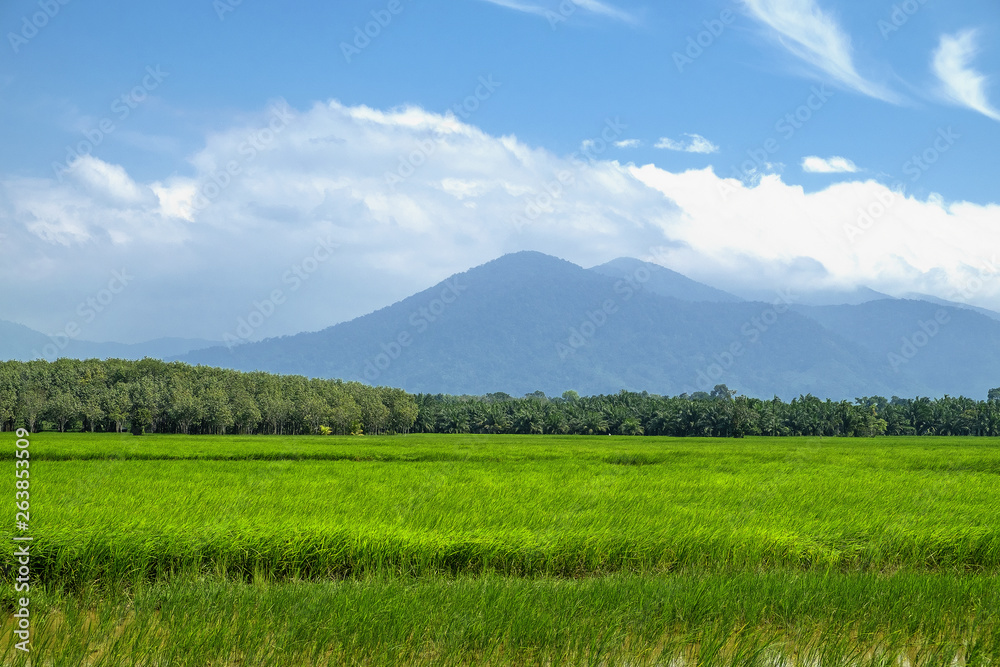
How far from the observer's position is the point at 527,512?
36.1 ft

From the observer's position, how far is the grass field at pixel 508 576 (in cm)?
546

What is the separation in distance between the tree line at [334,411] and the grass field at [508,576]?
2856 inches

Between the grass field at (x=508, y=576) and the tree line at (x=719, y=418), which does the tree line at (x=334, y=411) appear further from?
the grass field at (x=508, y=576)

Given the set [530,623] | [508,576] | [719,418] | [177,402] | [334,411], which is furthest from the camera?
[334,411]

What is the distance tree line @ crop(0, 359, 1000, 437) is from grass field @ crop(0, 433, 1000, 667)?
72534 mm

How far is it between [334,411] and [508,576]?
8669 cm

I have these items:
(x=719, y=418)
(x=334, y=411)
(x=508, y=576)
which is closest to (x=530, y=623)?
(x=508, y=576)

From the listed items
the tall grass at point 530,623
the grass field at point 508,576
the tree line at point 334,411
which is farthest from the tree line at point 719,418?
the tall grass at point 530,623

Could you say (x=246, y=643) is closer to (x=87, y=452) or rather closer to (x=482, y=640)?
(x=482, y=640)

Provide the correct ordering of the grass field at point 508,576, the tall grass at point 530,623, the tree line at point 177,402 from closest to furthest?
the tall grass at point 530,623
the grass field at point 508,576
the tree line at point 177,402

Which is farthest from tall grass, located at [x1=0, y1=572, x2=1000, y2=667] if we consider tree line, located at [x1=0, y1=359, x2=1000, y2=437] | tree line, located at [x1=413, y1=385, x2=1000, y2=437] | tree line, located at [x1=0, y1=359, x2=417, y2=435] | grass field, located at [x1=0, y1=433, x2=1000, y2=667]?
tree line, located at [x1=0, y1=359, x2=417, y2=435]

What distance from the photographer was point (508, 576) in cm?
826

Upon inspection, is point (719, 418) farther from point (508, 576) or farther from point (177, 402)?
point (508, 576)

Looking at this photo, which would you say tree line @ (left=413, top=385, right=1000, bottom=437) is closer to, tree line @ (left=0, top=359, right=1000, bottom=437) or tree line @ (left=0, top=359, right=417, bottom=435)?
tree line @ (left=0, top=359, right=1000, bottom=437)
